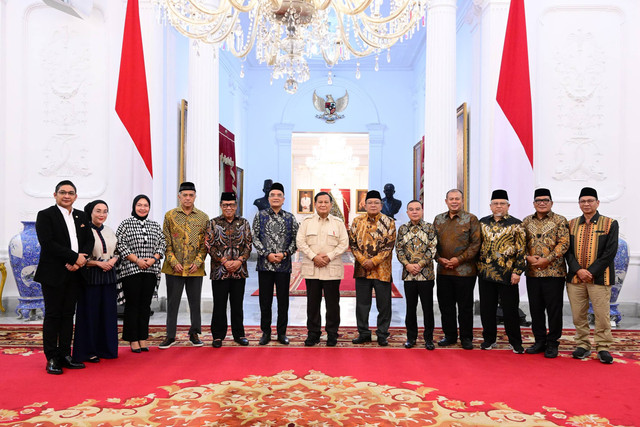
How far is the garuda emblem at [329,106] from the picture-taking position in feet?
41.9

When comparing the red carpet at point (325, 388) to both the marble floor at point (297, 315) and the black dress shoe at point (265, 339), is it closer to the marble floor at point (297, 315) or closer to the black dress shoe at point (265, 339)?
the black dress shoe at point (265, 339)

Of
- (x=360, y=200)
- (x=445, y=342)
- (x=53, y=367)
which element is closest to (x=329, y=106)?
(x=360, y=200)

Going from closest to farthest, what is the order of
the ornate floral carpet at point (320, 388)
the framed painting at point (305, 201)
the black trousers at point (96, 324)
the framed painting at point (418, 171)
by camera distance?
1. the ornate floral carpet at point (320, 388)
2. the black trousers at point (96, 324)
3. the framed painting at point (418, 171)
4. the framed painting at point (305, 201)

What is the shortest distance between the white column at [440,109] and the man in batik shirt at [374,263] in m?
1.46

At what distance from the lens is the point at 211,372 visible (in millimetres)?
3633

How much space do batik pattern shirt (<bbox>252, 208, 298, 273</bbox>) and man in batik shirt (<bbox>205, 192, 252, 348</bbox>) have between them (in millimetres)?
129

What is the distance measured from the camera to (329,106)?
12.8m

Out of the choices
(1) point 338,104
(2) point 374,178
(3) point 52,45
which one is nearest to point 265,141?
(1) point 338,104

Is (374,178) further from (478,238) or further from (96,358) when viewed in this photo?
(96,358)

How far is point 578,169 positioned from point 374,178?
7107 millimetres

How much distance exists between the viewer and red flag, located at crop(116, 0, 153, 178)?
5215 millimetres

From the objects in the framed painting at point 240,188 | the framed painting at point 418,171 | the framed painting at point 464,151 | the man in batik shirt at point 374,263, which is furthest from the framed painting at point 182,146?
the framed painting at point 418,171

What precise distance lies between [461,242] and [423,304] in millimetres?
648

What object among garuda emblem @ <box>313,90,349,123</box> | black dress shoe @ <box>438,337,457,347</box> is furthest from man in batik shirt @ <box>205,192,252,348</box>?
garuda emblem @ <box>313,90,349,123</box>
